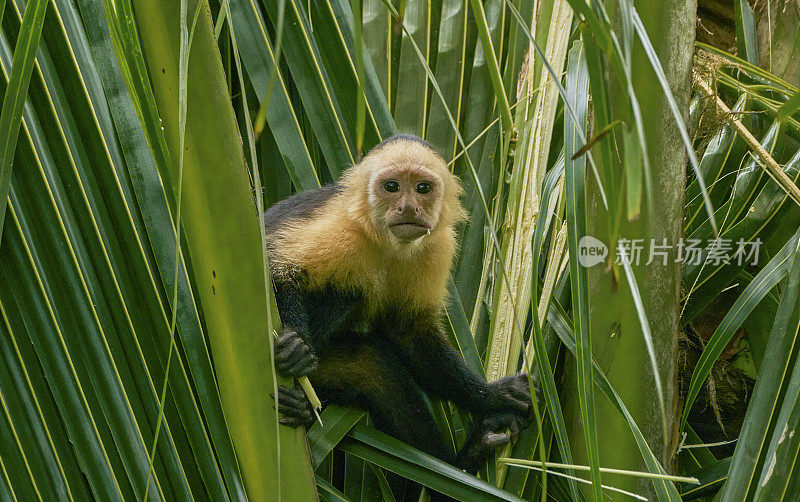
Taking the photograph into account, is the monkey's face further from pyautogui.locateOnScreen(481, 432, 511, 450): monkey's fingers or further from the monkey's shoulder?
pyautogui.locateOnScreen(481, 432, 511, 450): monkey's fingers

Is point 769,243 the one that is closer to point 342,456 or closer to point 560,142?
point 560,142

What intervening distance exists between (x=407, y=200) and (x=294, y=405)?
114cm

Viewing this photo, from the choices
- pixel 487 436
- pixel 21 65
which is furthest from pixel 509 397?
pixel 21 65

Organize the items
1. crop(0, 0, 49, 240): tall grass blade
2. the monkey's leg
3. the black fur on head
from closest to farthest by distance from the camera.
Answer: crop(0, 0, 49, 240): tall grass blade, the black fur on head, the monkey's leg

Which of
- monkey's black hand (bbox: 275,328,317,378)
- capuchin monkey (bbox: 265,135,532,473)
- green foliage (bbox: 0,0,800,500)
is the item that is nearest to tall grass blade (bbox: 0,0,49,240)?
green foliage (bbox: 0,0,800,500)

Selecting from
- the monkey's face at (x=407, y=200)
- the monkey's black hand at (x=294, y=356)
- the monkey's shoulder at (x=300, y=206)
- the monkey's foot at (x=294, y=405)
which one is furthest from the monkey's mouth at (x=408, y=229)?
the monkey's foot at (x=294, y=405)

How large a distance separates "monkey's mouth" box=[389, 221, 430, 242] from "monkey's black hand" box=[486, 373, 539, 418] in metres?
0.60

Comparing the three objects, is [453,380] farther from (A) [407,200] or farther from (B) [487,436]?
(A) [407,200]

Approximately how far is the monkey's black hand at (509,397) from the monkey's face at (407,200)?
62cm

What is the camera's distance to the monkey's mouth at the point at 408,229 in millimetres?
2842

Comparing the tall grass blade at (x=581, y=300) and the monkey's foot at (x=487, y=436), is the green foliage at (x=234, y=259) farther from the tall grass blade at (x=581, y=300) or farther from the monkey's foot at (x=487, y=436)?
the monkey's foot at (x=487, y=436)

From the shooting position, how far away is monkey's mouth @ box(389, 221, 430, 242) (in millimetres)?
2842

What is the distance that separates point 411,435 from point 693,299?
1.04 metres

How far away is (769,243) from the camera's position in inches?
107
